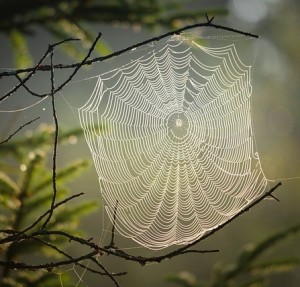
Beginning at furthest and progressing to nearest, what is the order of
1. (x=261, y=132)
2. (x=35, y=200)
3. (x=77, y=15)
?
1. (x=261, y=132)
2. (x=77, y=15)
3. (x=35, y=200)

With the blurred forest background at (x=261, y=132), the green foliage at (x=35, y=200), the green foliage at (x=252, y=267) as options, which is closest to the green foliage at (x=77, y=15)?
the green foliage at (x=35, y=200)

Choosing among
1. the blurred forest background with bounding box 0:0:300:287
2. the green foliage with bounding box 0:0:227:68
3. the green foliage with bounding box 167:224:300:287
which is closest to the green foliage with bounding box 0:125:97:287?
the green foliage with bounding box 0:0:227:68

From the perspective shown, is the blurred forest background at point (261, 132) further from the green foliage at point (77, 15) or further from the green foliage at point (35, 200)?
the green foliage at point (35, 200)

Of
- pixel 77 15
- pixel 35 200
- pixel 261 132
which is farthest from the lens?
pixel 261 132

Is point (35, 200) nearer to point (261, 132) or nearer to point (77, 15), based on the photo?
point (77, 15)

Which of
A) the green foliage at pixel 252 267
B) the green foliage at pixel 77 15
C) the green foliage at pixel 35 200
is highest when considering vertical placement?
the green foliage at pixel 77 15

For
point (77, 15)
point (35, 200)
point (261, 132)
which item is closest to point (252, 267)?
point (35, 200)

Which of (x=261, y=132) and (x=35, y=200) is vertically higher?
(x=261, y=132)

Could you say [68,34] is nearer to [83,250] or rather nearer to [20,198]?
[20,198]
